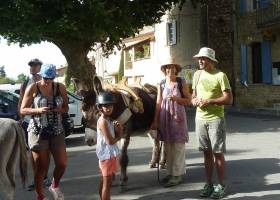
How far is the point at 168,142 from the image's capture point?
7.73 meters

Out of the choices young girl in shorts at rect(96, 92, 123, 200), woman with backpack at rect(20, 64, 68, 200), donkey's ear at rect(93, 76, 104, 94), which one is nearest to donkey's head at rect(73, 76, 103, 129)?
donkey's ear at rect(93, 76, 104, 94)

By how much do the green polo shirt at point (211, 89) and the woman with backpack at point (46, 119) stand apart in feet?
6.03

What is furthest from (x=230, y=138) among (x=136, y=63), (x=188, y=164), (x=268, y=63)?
(x=136, y=63)

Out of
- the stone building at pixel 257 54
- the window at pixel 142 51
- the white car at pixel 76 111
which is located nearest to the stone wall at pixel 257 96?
the stone building at pixel 257 54

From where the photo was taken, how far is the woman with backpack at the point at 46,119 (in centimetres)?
649

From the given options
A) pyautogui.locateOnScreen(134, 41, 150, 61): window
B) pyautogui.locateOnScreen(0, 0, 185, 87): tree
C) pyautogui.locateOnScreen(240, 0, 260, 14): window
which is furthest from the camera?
pyautogui.locateOnScreen(134, 41, 150, 61): window

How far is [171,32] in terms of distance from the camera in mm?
→ 36406

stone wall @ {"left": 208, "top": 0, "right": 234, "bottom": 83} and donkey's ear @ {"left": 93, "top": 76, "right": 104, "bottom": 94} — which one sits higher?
stone wall @ {"left": 208, "top": 0, "right": 234, "bottom": 83}

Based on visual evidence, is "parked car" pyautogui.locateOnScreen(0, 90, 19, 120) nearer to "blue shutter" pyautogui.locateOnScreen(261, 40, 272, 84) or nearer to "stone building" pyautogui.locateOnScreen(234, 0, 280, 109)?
"stone building" pyautogui.locateOnScreen(234, 0, 280, 109)

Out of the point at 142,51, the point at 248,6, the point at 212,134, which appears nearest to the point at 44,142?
the point at 212,134

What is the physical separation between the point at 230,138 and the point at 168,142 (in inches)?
247

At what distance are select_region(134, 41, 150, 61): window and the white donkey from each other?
3836 centimetres

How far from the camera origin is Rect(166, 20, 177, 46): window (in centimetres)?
3547

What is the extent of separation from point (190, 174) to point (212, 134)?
2033 mm
